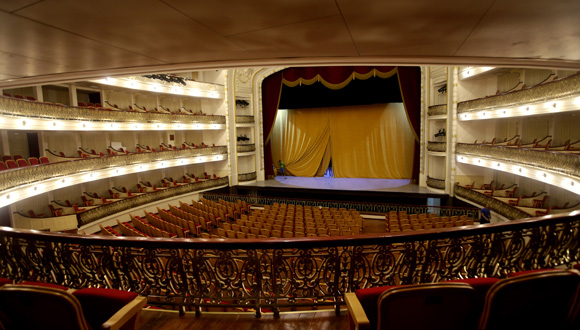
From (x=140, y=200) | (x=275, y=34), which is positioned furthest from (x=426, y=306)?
(x=140, y=200)

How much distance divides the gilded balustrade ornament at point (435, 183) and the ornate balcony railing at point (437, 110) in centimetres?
309

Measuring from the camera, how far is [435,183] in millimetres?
15203

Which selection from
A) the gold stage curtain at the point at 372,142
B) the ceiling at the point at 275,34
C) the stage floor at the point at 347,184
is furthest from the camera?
the gold stage curtain at the point at 372,142

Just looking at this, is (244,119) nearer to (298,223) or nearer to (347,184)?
(347,184)

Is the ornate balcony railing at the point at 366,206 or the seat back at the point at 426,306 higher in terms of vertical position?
the seat back at the point at 426,306

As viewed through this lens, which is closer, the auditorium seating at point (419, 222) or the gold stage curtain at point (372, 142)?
the auditorium seating at point (419, 222)

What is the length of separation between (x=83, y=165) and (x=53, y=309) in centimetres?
1218

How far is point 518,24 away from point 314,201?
1177cm

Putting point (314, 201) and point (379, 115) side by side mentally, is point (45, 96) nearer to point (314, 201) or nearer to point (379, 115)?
point (314, 201)

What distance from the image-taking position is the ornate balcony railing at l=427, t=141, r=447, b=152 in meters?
14.8

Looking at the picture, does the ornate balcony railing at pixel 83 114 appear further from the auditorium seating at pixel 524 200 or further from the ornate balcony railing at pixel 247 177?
the auditorium seating at pixel 524 200

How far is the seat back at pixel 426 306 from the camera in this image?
147cm

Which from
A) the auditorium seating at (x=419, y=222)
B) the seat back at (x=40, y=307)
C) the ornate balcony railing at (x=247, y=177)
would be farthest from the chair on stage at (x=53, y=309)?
the ornate balcony railing at (x=247, y=177)

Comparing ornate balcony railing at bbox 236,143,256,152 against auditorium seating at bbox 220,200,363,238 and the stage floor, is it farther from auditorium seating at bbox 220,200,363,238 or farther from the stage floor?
auditorium seating at bbox 220,200,363,238
